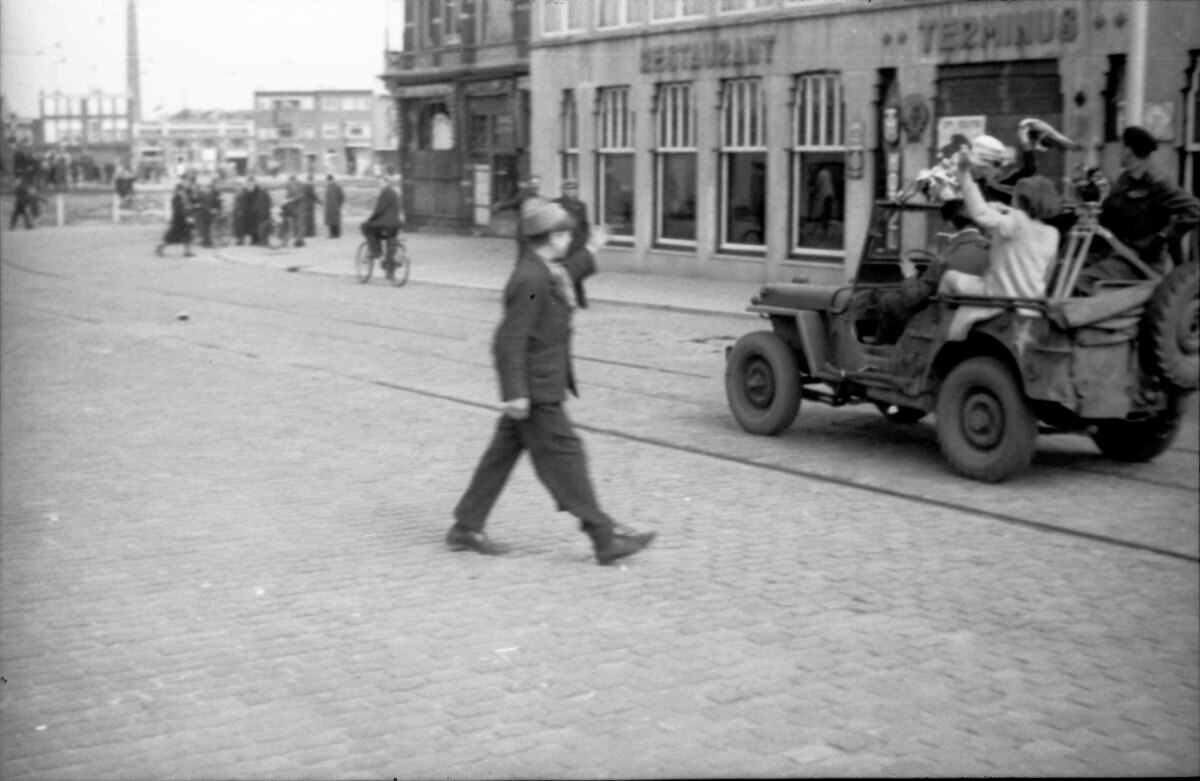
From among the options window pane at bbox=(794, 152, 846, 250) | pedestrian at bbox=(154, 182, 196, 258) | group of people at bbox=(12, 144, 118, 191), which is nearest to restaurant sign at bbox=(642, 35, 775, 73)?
window pane at bbox=(794, 152, 846, 250)

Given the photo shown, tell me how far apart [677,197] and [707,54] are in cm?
279

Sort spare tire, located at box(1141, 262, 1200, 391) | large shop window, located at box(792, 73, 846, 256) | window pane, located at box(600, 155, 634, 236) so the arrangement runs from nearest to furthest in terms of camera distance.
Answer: spare tire, located at box(1141, 262, 1200, 391)
large shop window, located at box(792, 73, 846, 256)
window pane, located at box(600, 155, 634, 236)

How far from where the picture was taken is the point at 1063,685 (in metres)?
5.71

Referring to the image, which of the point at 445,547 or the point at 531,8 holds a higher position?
the point at 531,8

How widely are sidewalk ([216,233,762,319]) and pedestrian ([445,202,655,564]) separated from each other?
42.2 ft

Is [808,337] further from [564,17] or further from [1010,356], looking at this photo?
[564,17]

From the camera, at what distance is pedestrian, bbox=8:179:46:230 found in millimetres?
44953

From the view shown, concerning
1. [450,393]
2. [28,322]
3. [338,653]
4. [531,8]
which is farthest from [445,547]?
[531,8]

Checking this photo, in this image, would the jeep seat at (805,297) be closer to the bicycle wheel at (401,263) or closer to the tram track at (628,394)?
the tram track at (628,394)

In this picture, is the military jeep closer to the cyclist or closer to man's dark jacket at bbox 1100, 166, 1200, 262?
man's dark jacket at bbox 1100, 166, 1200, 262

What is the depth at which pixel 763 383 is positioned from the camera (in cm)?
1113

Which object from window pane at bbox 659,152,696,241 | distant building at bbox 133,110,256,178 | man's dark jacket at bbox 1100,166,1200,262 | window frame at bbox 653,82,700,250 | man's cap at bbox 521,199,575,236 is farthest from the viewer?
distant building at bbox 133,110,256,178

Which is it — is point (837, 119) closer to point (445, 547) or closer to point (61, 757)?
point (445, 547)

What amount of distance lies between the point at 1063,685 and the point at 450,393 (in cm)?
822
